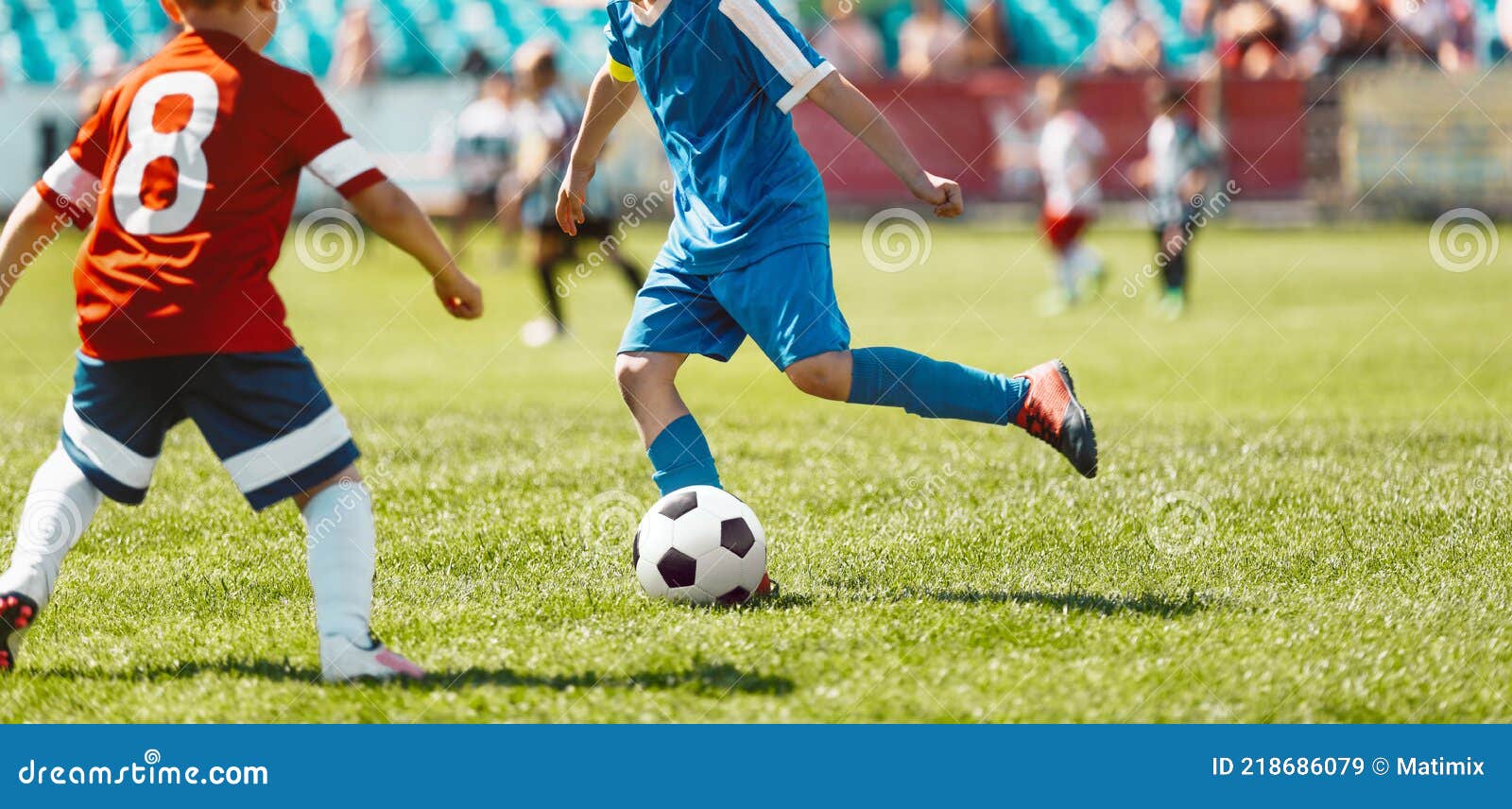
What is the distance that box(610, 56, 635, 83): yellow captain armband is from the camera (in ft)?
15.2

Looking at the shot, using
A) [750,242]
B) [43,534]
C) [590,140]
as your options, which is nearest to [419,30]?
[590,140]

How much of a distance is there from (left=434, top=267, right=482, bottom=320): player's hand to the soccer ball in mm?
919

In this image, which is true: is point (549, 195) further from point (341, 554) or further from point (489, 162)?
point (341, 554)

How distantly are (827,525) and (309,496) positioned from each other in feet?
7.10

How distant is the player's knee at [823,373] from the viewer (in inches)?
174

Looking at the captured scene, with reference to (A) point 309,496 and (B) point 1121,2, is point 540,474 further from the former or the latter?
(B) point 1121,2

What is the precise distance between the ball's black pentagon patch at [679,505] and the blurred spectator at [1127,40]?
18454 mm

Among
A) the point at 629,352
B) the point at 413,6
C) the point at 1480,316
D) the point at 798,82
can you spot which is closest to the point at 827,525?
the point at 629,352

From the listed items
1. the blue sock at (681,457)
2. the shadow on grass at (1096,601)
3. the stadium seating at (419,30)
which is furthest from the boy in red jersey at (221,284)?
the stadium seating at (419,30)

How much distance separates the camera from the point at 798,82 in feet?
14.1

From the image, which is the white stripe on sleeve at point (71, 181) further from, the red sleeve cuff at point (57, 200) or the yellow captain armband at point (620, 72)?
the yellow captain armband at point (620, 72)

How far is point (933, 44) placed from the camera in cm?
2272

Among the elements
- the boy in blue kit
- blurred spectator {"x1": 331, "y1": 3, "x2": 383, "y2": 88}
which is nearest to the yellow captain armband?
the boy in blue kit

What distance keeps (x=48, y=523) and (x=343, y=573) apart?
71cm
